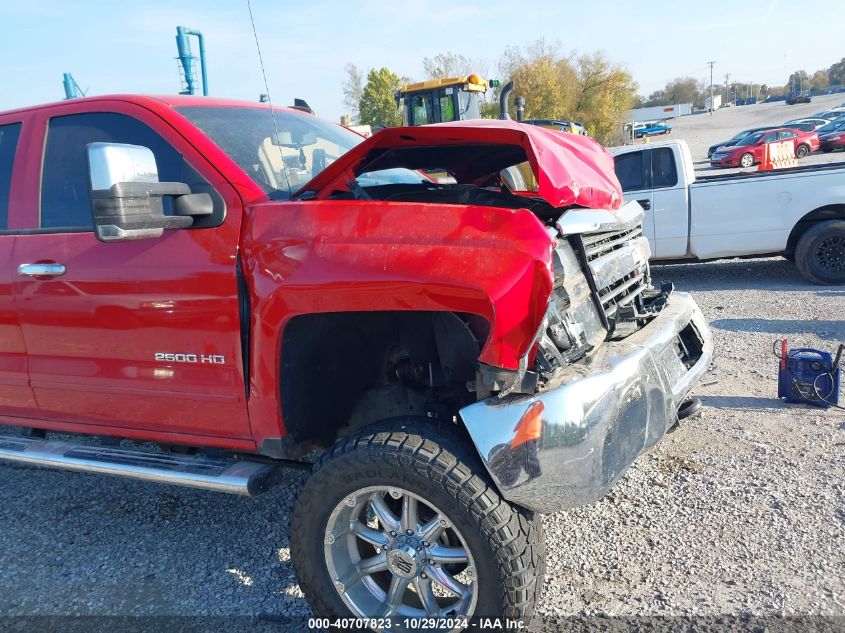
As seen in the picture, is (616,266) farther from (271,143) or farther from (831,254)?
(831,254)

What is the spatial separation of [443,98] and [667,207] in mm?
9323

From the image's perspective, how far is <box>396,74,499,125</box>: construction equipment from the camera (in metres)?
15.8

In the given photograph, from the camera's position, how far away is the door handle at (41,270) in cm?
300

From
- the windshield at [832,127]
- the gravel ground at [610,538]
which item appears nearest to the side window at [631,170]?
the gravel ground at [610,538]

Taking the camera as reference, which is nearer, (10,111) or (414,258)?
(414,258)

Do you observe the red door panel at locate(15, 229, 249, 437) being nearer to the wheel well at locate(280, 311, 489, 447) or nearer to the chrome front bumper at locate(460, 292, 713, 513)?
Answer: the wheel well at locate(280, 311, 489, 447)

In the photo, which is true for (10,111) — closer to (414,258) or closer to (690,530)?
(414,258)

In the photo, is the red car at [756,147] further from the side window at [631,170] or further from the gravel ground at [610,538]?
the gravel ground at [610,538]

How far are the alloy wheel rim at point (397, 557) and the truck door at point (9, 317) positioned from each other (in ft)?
6.18

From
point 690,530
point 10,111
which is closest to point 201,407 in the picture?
point 10,111

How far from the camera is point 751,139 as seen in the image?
29.7 meters

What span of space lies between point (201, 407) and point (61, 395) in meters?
0.88

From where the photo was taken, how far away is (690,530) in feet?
10.3

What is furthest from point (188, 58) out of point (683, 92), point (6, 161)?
point (683, 92)
